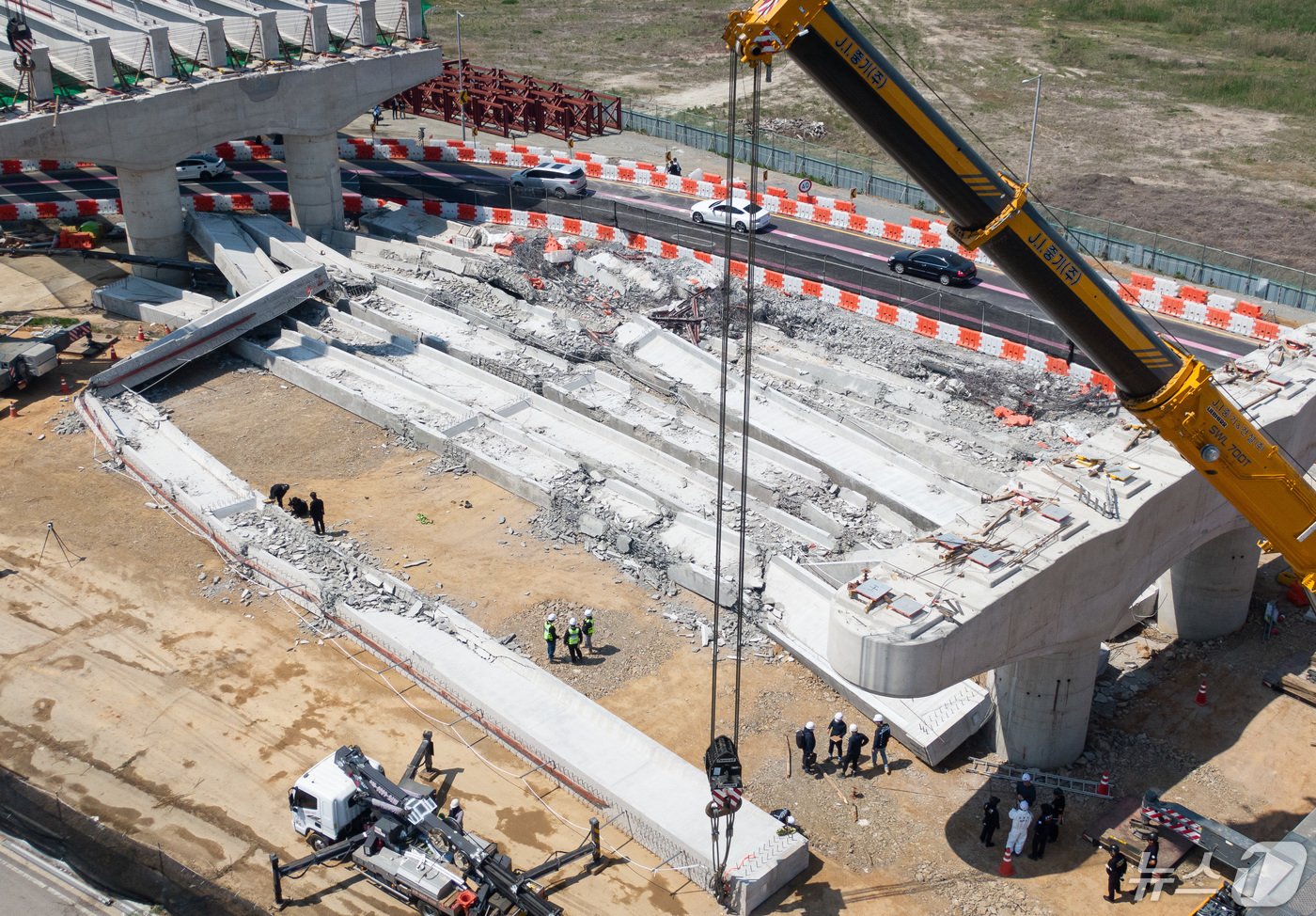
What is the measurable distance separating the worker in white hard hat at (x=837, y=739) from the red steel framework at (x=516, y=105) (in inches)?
1716

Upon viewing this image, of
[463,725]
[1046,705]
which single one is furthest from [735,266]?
[1046,705]

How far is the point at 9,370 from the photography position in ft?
126

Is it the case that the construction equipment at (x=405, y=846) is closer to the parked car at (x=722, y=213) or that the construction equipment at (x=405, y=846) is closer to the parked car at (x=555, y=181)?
the parked car at (x=722, y=213)

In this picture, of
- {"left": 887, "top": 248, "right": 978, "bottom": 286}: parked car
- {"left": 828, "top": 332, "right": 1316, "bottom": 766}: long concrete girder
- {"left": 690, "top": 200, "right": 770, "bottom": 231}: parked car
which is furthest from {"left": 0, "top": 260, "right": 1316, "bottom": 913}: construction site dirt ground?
{"left": 690, "top": 200, "right": 770, "bottom": 231}: parked car

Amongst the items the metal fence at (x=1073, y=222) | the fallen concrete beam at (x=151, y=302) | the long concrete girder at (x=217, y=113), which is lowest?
the fallen concrete beam at (x=151, y=302)

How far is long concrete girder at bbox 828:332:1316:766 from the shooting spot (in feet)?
66.2

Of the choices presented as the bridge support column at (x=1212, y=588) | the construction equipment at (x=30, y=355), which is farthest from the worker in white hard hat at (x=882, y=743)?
the construction equipment at (x=30, y=355)

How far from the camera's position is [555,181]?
54938mm

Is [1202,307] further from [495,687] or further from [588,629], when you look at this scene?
[495,687]

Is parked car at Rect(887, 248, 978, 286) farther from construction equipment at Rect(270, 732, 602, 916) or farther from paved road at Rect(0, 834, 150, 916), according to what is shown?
paved road at Rect(0, 834, 150, 916)

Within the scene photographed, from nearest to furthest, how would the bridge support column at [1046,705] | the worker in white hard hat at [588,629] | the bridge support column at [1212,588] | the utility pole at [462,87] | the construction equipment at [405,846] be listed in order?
the construction equipment at [405,846] < the bridge support column at [1046,705] < the worker in white hard hat at [588,629] < the bridge support column at [1212,588] < the utility pole at [462,87]

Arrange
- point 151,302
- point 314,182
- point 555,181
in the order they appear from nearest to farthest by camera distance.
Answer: point 151,302 → point 314,182 → point 555,181

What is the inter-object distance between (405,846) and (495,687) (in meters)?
4.71

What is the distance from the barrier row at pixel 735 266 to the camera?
3962 centimetres
